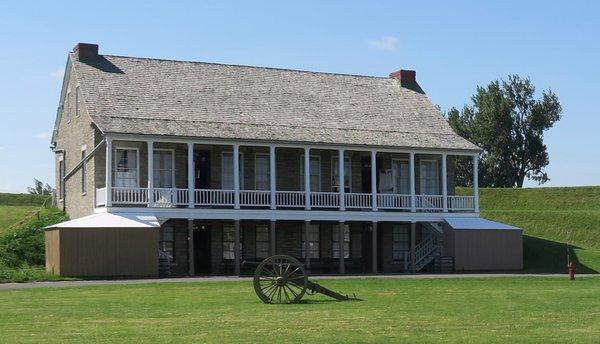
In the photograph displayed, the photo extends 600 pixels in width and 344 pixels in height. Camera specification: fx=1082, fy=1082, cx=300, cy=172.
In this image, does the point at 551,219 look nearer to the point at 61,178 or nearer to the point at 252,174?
the point at 252,174

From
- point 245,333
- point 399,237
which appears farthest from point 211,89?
point 245,333

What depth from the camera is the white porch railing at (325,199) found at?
143 feet

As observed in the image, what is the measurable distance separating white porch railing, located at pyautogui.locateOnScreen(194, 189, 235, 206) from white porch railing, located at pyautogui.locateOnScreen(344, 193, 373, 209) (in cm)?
525

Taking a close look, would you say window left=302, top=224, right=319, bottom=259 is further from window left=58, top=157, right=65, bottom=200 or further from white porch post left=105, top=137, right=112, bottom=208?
window left=58, top=157, right=65, bottom=200

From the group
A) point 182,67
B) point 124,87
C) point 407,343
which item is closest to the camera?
point 407,343

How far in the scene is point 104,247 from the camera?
122 feet

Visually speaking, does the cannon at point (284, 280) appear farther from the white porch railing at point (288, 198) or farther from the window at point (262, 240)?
the window at point (262, 240)

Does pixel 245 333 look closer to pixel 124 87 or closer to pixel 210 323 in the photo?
pixel 210 323

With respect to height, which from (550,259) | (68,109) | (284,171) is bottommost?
Answer: (550,259)

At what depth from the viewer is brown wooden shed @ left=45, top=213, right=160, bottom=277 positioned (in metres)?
36.7

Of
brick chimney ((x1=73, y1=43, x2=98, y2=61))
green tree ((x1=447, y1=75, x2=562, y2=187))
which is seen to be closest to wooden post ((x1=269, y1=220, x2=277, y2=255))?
brick chimney ((x1=73, y1=43, x2=98, y2=61))

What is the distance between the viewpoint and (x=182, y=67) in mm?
47062

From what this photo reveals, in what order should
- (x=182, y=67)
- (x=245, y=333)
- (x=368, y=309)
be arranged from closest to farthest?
(x=245, y=333) → (x=368, y=309) → (x=182, y=67)

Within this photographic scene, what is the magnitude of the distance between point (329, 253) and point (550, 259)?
1017 centimetres
